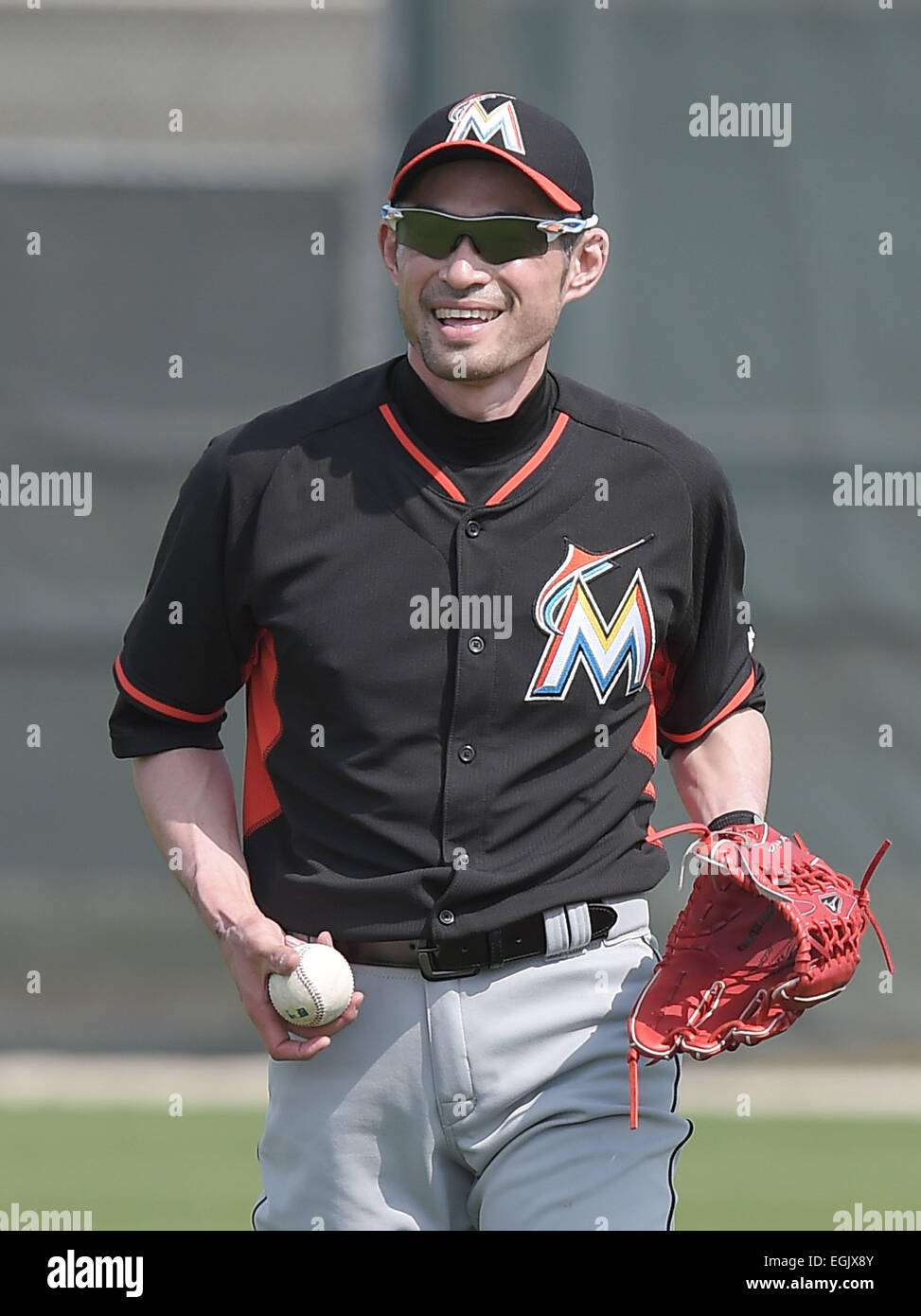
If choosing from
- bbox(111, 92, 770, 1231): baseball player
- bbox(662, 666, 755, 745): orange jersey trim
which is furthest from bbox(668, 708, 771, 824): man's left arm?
bbox(111, 92, 770, 1231): baseball player

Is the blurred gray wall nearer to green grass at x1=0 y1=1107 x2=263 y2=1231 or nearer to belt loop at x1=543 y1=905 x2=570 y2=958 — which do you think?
green grass at x1=0 y1=1107 x2=263 y2=1231

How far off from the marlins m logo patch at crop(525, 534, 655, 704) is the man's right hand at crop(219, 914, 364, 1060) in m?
0.50

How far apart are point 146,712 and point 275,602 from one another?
1.05 ft

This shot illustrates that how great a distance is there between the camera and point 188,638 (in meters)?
3.02

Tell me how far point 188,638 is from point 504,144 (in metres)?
0.87

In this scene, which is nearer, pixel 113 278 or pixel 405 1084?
pixel 405 1084

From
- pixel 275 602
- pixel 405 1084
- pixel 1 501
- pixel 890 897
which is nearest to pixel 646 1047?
pixel 405 1084

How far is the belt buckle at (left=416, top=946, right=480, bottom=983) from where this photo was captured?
284 centimetres

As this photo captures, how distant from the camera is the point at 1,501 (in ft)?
22.2

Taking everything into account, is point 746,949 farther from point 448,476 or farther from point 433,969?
point 448,476

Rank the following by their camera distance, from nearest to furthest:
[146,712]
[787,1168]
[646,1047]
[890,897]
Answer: [646,1047] < [146,712] < [787,1168] < [890,897]

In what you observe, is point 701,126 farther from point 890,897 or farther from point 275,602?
point 275,602

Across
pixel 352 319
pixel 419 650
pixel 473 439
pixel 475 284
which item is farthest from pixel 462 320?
pixel 352 319

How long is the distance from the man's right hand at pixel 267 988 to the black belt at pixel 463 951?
71 millimetres
